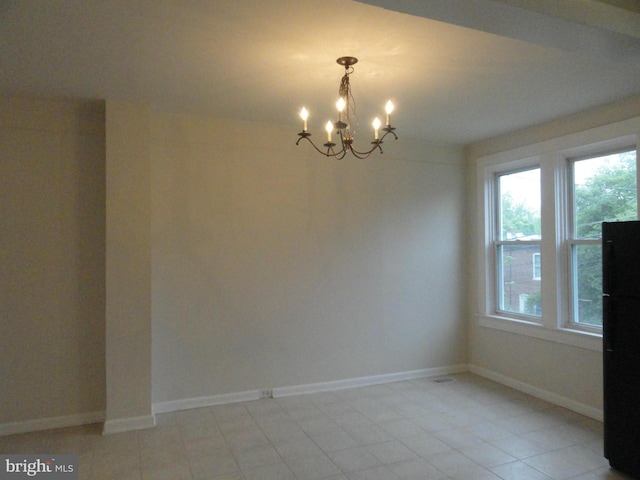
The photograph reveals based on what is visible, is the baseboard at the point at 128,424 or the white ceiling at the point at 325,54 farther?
the baseboard at the point at 128,424

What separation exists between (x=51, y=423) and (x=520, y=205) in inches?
187

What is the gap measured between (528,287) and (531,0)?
3302mm

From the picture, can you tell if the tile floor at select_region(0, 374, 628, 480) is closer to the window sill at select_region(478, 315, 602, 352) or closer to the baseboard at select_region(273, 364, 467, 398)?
the baseboard at select_region(273, 364, 467, 398)

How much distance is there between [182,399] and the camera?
12.5 ft

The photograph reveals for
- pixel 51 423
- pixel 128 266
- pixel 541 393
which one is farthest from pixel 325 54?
pixel 541 393

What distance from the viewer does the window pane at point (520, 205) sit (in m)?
4.30

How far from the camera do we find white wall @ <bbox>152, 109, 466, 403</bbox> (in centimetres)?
385

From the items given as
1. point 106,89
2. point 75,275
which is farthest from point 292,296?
point 106,89

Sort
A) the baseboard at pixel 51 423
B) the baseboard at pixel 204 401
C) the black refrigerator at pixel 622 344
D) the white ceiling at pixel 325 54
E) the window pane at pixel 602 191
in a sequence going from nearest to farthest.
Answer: the white ceiling at pixel 325 54
the black refrigerator at pixel 622 344
the baseboard at pixel 51 423
the window pane at pixel 602 191
the baseboard at pixel 204 401

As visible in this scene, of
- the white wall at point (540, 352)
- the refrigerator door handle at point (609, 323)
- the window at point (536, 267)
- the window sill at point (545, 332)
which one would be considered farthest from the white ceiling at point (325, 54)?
the window sill at point (545, 332)

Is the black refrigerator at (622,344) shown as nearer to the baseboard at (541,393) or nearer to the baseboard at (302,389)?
the baseboard at (541,393)

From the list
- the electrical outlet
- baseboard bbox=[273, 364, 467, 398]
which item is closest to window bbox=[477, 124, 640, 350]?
baseboard bbox=[273, 364, 467, 398]

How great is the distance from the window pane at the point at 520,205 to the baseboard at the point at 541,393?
1465 millimetres

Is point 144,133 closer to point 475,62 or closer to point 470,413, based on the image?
point 475,62
